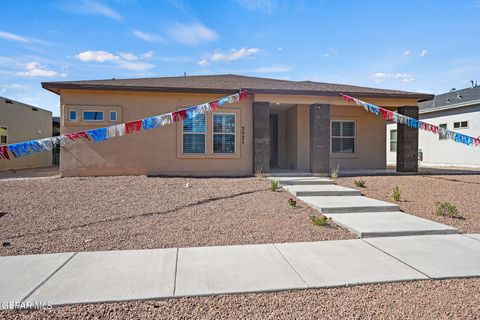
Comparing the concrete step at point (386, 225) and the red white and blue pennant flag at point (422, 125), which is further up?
the red white and blue pennant flag at point (422, 125)

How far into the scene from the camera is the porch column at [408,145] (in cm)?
1222

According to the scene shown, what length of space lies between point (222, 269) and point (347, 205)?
4127 millimetres

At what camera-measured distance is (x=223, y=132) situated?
11352 mm

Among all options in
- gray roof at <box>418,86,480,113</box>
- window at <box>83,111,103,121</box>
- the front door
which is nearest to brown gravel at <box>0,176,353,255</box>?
window at <box>83,111,103,121</box>

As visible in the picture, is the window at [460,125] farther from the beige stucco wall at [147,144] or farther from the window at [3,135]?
the window at [3,135]

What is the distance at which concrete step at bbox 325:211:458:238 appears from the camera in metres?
5.17

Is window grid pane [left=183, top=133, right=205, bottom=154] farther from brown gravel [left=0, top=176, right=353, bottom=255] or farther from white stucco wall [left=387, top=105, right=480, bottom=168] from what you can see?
white stucco wall [left=387, top=105, right=480, bottom=168]

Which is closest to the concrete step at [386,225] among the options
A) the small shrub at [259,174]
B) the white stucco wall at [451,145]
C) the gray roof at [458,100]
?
the small shrub at [259,174]

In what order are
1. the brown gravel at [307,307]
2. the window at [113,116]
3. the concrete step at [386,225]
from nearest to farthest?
1. the brown gravel at [307,307]
2. the concrete step at [386,225]
3. the window at [113,116]

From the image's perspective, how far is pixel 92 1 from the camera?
30.2 feet

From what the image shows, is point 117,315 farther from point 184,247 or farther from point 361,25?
point 361,25

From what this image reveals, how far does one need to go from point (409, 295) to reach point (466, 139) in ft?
31.3

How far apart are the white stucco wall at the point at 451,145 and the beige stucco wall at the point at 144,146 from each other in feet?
47.3

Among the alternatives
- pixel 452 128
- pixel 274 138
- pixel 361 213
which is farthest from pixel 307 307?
pixel 452 128
